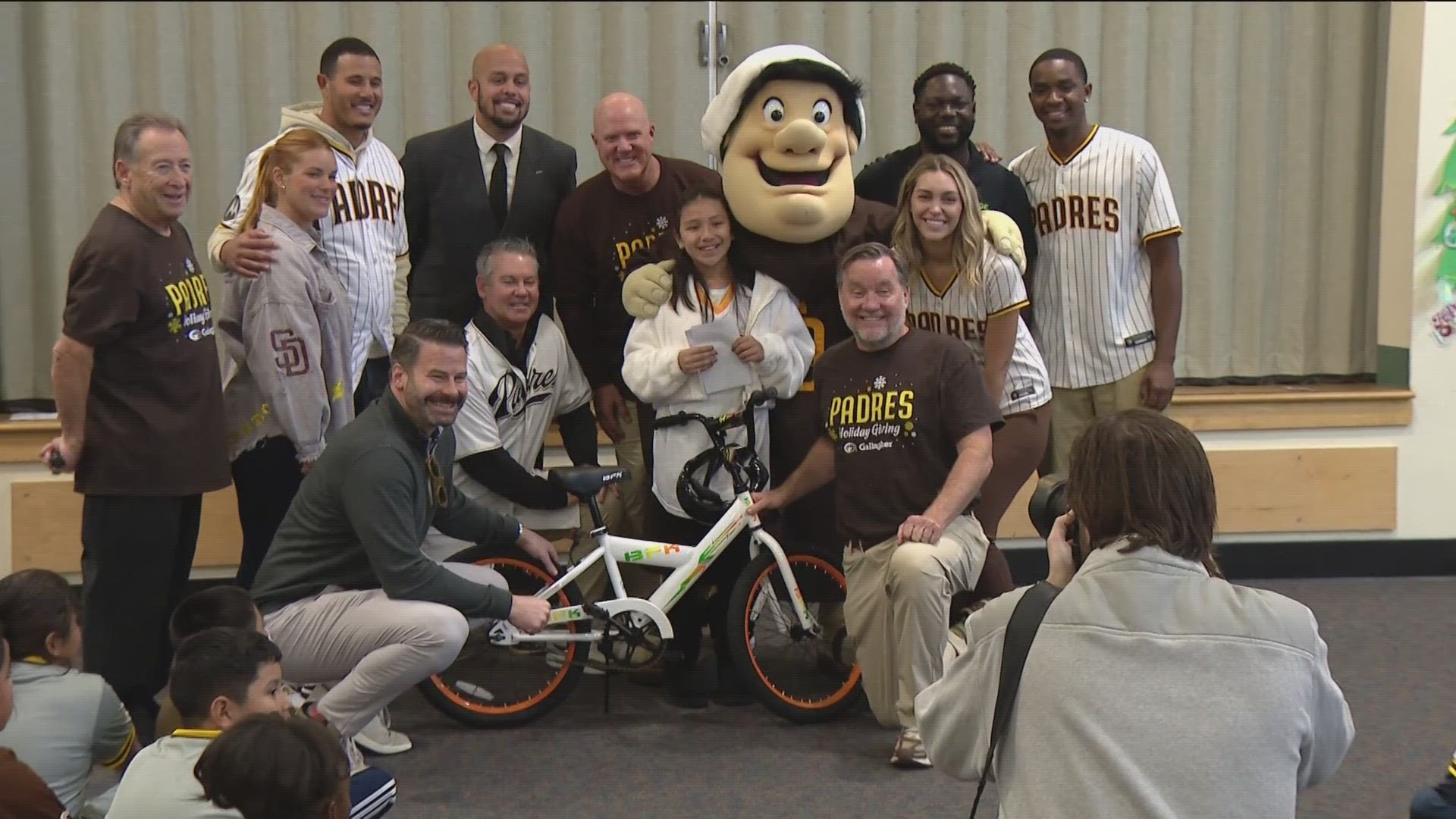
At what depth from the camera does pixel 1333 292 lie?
206 inches

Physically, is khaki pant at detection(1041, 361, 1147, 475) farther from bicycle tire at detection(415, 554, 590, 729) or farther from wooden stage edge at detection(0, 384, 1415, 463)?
bicycle tire at detection(415, 554, 590, 729)

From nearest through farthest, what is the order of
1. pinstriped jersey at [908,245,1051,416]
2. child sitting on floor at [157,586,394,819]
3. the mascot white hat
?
child sitting on floor at [157,586,394,819] < pinstriped jersey at [908,245,1051,416] < the mascot white hat

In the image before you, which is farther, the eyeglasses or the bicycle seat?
the bicycle seat

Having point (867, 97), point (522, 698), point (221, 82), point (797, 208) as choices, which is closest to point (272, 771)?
point (522, 698)

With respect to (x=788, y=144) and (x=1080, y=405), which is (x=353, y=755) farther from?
(x=1080, y=405)

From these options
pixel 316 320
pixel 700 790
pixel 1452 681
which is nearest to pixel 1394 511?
pixel 1452 681

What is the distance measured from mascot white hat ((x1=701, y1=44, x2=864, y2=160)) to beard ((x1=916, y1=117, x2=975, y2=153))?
0.17m

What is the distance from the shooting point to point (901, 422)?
3426 millimetres

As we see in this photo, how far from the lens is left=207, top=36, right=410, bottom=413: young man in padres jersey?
12.1 ft

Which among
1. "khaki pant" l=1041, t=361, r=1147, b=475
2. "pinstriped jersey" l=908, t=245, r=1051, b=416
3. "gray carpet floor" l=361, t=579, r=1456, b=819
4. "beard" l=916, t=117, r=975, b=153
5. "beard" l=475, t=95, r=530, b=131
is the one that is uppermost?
"beard" l=475, t=95, r=530, b=131

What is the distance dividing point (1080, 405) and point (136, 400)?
2.38 meters

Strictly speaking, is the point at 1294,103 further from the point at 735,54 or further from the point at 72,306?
the point at 72,306

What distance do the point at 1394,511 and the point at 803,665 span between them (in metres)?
2.35

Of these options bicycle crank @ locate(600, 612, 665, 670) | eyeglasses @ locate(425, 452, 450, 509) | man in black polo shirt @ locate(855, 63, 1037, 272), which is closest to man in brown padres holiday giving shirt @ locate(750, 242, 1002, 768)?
bicycle crank @ locate(600, 612, 665, 670)
